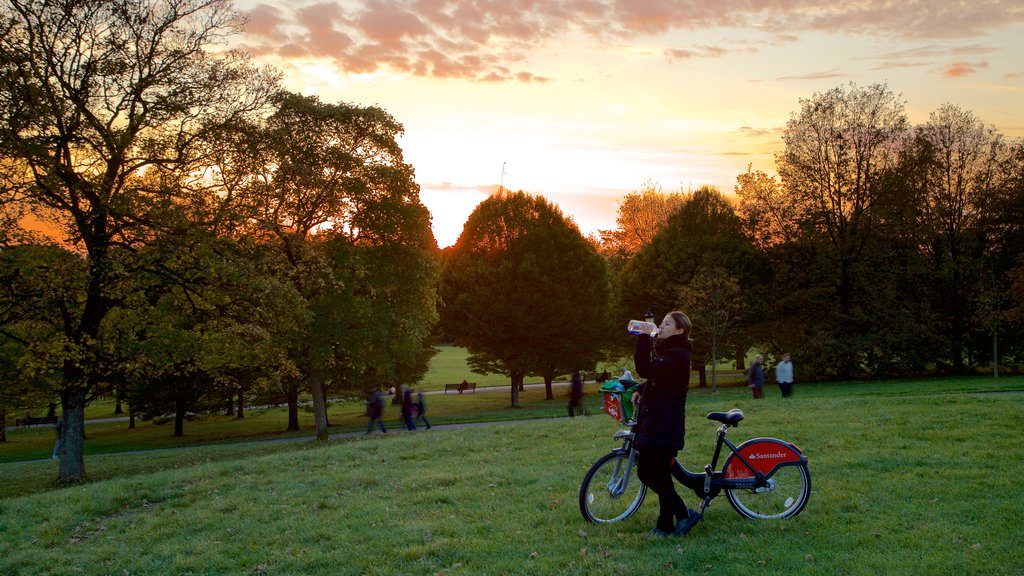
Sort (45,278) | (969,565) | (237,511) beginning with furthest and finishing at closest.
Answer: (45,278) < (237,511) < (969,565)

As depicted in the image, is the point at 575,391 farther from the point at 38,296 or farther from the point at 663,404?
the point at 663,404

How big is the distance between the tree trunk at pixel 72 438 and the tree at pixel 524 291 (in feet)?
92.8

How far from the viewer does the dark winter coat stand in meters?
7.49

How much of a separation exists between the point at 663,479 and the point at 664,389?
0.96 meters

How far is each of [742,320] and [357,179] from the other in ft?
103

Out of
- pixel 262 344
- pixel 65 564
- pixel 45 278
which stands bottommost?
pixel 65 564

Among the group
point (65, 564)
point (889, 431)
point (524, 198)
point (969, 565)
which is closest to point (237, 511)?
point (65, 564)

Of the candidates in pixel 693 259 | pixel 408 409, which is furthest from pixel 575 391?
pixel 693 259

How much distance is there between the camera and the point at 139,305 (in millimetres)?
22141

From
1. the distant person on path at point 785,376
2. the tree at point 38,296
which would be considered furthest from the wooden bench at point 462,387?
the tree at point 38,296

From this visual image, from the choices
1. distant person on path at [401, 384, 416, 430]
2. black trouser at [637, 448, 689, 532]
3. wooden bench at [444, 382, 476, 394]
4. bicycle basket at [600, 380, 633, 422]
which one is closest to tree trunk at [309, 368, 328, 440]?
distant person on path at [401, 384, 416, 430]

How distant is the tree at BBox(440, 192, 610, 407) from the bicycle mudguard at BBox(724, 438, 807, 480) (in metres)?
39.3

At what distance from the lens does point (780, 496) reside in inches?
333

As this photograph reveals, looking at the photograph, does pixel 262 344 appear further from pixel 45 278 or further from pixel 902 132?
pixel 902 132
